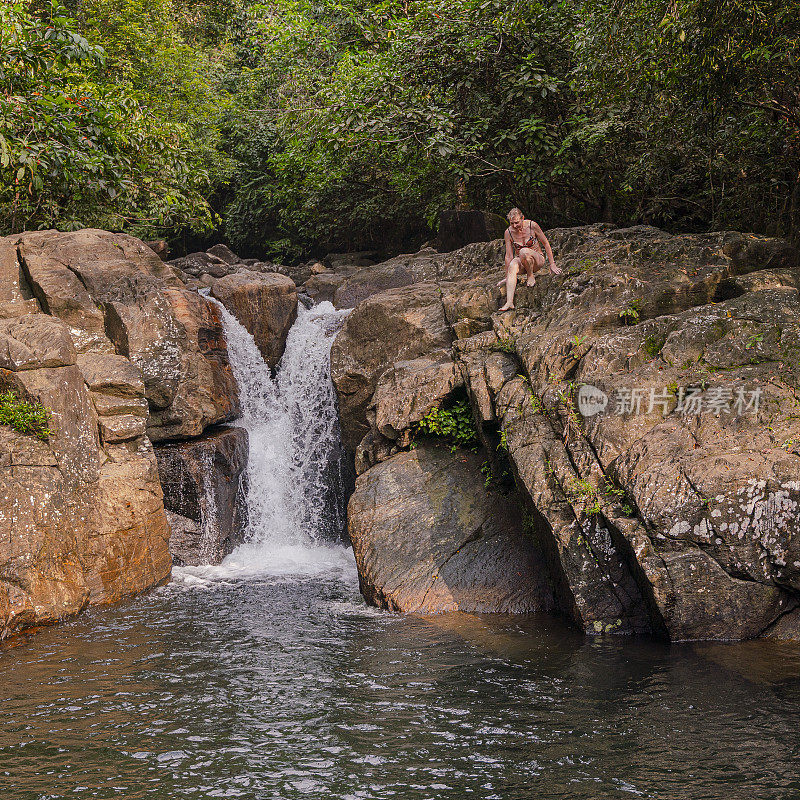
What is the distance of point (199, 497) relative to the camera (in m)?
12.5

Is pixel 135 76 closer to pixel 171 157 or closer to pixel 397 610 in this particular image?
pixel 171 157

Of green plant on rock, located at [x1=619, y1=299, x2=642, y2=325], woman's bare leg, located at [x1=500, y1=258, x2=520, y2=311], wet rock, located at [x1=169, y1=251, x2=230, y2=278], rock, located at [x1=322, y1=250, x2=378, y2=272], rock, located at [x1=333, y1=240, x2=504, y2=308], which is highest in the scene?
rock, located at [x1=322, y1=250, x2=378, y2=272]

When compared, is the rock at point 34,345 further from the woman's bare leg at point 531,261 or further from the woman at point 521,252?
the woman's bare leg at point 531,261

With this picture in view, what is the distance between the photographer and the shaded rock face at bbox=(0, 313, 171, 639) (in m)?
9.34

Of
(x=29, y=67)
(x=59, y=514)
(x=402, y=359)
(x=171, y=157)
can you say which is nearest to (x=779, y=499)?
(x=402, y=359)

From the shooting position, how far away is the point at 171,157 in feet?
46.8

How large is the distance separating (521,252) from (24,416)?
291 inches

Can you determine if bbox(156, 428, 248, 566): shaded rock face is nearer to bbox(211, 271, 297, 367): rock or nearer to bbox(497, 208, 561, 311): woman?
bbox(211, 271, 297, 367): rock

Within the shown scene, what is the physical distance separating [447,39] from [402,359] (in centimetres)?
672

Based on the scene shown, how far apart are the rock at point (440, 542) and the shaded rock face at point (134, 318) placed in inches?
147

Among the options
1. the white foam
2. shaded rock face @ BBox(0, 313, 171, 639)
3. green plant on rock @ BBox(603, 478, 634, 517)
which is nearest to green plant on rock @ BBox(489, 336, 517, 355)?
green plant on rock @ BBox(603, 478, 634, 517)

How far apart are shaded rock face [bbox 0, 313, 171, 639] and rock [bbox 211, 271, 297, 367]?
3.72 metres

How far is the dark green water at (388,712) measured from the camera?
5.24 m

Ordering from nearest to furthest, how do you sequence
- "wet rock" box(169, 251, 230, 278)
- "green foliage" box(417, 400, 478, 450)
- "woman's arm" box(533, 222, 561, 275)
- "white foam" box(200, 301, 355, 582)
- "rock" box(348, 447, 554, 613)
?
"rock" box(348, 447, 554, 613), "green foliage" box(417, 400, 478, 450), "woman's arm" box(533, 222, 561, 275), "white foam" box(200, 301, 355, 582), "wet rock" box(169, 251, 230, 278)
